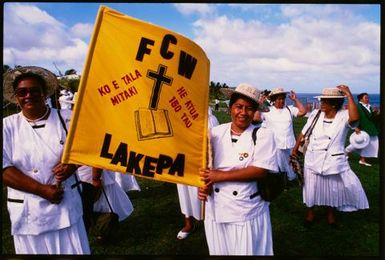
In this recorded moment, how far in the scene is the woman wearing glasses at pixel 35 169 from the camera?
2992mm

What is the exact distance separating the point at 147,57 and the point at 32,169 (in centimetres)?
129

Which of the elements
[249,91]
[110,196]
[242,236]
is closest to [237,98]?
[249,91]

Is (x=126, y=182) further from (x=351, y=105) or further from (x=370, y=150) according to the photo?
(x=370, y=150)

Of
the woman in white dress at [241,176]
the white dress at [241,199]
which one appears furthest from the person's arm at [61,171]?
the white dress at [241,199]

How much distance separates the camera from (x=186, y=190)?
5.34m

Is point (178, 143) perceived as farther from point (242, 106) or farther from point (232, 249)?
point (232, 249)

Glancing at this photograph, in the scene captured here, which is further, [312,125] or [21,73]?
[312,125]

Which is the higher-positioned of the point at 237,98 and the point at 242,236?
the point at 237,98

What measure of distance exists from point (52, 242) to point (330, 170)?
3.78 m

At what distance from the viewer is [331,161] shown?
525cm

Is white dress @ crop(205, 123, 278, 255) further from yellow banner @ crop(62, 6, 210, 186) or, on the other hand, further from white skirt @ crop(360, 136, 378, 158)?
white skirt @ crop(360, 136, 378, 158)

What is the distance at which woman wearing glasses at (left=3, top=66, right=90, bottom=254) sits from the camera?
299cm

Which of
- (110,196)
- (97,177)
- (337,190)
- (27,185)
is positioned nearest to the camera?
(27,185)

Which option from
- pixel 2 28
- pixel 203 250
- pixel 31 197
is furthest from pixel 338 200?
pixel 2 28
